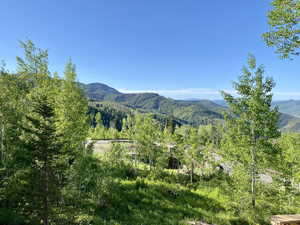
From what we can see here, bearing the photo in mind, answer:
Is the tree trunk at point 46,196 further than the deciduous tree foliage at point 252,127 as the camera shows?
No

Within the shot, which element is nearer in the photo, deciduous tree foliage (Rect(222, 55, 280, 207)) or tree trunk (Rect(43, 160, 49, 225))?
tree trunk (Rect(43, 160, 49, 225))

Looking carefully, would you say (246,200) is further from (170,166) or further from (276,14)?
Answer: (170,166)

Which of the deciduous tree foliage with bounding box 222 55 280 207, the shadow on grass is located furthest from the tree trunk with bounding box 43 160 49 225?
the deciduous tree foliage with bounding box 222 55 280 207

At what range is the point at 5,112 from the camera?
11078 mm

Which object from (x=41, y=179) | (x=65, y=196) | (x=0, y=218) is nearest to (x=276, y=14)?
(x=41, y=179)

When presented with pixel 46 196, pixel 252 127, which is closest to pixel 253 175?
pixel 252 127

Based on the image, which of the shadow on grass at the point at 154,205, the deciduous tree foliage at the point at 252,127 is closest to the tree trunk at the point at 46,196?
the shadow on grass at the point at 154,205

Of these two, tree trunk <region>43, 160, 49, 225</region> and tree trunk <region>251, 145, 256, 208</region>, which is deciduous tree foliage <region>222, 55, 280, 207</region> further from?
tree trunk <region>43, 160, 49, 225</region>

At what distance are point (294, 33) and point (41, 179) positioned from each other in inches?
471

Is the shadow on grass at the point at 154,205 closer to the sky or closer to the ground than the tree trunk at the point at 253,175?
closer to the ground

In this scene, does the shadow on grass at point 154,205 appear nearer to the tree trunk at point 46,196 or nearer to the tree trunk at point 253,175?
the tree trunk at point 253,175

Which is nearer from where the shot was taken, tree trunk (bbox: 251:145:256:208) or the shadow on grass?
tree trunk (bbox: 251:145:256:208)

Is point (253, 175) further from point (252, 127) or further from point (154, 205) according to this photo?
point (154, 205)

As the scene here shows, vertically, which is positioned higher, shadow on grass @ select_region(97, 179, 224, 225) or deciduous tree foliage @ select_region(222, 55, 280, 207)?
deciduous tree foliage @ select_region(222, 55, 280, 207)
